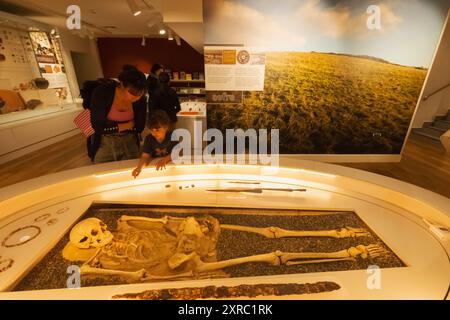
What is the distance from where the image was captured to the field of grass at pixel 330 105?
3670mm

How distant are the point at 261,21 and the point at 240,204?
2.82 m

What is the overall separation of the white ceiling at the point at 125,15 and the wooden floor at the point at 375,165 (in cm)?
266

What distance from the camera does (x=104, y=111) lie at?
1984 mm

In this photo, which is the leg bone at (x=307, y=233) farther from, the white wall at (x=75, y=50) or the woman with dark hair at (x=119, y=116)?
the white wall at (x=75, y=50)

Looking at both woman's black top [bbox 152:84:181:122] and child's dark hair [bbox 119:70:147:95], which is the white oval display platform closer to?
child's dark hair [bbox 119:70:147:95]

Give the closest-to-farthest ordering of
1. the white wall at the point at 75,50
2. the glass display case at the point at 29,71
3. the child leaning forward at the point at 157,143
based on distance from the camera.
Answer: the child leaning forward at the point at 157,143
the glass display case at the point at 29,71
the white wall at the point at 75,50

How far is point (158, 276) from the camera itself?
1090mm

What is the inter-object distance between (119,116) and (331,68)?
319 centimetres

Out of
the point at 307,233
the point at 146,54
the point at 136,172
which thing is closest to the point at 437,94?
the point at 307,233

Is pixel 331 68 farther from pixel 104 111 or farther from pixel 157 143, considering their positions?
pixel 104 111

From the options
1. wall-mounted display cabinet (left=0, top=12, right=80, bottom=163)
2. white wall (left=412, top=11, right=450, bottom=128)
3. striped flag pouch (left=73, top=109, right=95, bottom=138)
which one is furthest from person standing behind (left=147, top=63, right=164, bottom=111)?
white wall (left=412, top=11, right=450, bottom=128)

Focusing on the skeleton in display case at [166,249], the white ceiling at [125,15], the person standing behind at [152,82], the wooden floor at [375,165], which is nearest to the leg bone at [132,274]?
the skeleton in display case at [166,249]

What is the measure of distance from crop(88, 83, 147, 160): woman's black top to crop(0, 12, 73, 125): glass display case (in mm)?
3674

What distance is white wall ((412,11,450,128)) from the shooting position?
243 inches
